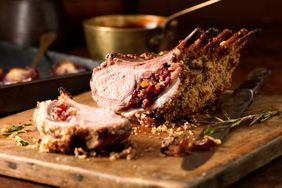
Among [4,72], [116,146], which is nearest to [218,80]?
[116,146]

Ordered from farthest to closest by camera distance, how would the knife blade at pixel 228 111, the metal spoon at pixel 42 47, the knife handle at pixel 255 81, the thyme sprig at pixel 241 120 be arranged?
the metal spoon at pixel 42 47
the knife handle at pixel 255 81
the thyme sprig at pixel 241 120
the knife blade at pixel 228 111

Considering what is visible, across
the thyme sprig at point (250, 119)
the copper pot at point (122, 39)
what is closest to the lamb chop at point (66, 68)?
the copper pot at point (122, 39)

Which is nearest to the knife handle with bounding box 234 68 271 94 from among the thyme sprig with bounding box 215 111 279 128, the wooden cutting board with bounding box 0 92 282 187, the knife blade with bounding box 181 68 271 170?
the knife blade with bounding box 181 68 271 170

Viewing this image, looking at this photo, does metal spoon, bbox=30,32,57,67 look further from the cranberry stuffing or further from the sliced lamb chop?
the sliced lamb chop

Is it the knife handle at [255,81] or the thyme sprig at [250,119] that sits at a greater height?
the knife handle at [255,81]

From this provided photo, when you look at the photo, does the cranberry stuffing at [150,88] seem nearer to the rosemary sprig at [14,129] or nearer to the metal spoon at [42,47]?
the rosemary sprig at [14,129]

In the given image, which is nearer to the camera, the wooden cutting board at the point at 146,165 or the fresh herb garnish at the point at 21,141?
the wooden cutting board at the point at 146,165
